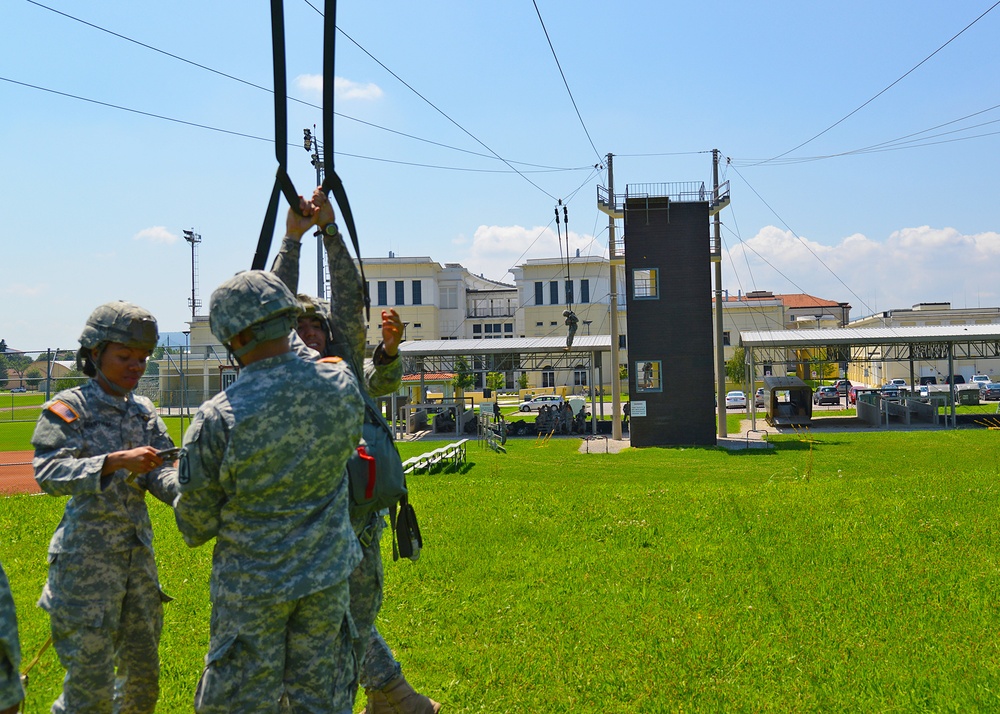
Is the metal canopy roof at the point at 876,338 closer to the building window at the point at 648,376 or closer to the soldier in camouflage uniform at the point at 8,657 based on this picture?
the building window at the point at 648,376

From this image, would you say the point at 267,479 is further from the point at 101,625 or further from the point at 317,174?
the point at 317,174

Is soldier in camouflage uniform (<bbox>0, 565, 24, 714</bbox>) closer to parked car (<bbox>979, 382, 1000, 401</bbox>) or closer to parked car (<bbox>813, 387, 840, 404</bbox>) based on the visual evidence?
parked car (<bbox>813, 387, 840, 404</bbox>)

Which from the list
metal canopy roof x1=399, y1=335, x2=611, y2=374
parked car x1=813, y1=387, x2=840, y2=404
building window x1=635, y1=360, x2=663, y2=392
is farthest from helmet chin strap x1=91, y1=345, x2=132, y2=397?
parked car x1=813, y1=387, x2=840, y2=404

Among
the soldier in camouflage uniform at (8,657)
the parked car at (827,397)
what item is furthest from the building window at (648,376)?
the soldier in camouflage uniform at (8,657)

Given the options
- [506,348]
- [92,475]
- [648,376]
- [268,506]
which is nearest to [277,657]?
[268,506]

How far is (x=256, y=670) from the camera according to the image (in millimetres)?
2807

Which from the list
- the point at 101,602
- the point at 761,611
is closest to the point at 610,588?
the point at 761,611

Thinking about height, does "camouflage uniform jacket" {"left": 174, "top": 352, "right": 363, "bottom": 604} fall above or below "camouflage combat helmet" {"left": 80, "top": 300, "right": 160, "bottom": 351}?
below

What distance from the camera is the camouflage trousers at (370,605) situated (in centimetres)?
358

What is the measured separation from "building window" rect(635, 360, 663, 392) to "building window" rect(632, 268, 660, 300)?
7.43ft

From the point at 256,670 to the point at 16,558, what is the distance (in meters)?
6.37

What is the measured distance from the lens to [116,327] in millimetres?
3607

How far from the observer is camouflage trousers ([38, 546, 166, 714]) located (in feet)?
11.2

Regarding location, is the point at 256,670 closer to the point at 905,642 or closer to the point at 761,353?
the point at 905,642
